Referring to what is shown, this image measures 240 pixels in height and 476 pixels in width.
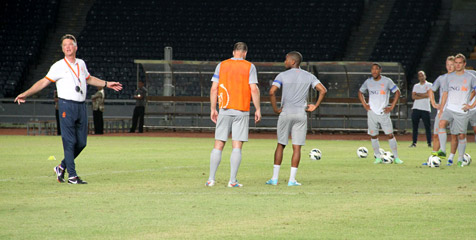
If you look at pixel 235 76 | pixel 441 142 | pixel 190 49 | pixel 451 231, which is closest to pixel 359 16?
pixel 190 49

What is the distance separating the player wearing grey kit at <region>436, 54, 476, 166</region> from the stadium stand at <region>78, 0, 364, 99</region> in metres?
24.5

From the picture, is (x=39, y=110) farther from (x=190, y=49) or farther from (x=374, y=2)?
(x=374, y=2)

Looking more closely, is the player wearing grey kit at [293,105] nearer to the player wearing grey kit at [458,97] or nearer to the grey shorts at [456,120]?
the player wearing grey kit at [458,97]

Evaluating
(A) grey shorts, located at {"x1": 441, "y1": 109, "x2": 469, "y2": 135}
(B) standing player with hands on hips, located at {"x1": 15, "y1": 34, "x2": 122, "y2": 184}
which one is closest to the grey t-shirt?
(B) standing player with hands on hips, located at {"x1": 15, "y1": 34, "x2": 122, "y2": 184}

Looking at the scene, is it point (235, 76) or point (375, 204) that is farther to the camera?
point (235, 76)

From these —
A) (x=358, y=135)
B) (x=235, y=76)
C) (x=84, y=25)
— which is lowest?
(x=358, y=135)

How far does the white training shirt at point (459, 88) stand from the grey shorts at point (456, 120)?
0.30ft

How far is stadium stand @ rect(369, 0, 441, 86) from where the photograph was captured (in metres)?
38.7

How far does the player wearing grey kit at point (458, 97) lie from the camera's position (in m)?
14.8

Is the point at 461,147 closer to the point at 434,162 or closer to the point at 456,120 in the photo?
the point at 456,120

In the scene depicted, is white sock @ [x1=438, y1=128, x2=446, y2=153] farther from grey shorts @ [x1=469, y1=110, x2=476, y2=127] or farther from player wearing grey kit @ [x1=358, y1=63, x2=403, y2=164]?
player wearing grey kit @ [x1=358, y1=63, x2=403, y2=164]

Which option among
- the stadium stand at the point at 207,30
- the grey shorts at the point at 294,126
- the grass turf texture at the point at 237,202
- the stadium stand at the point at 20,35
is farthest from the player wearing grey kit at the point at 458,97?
the stadium stand at the point at 20,35

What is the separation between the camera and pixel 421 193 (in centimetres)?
1021

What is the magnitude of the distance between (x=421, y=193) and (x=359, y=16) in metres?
34.2
